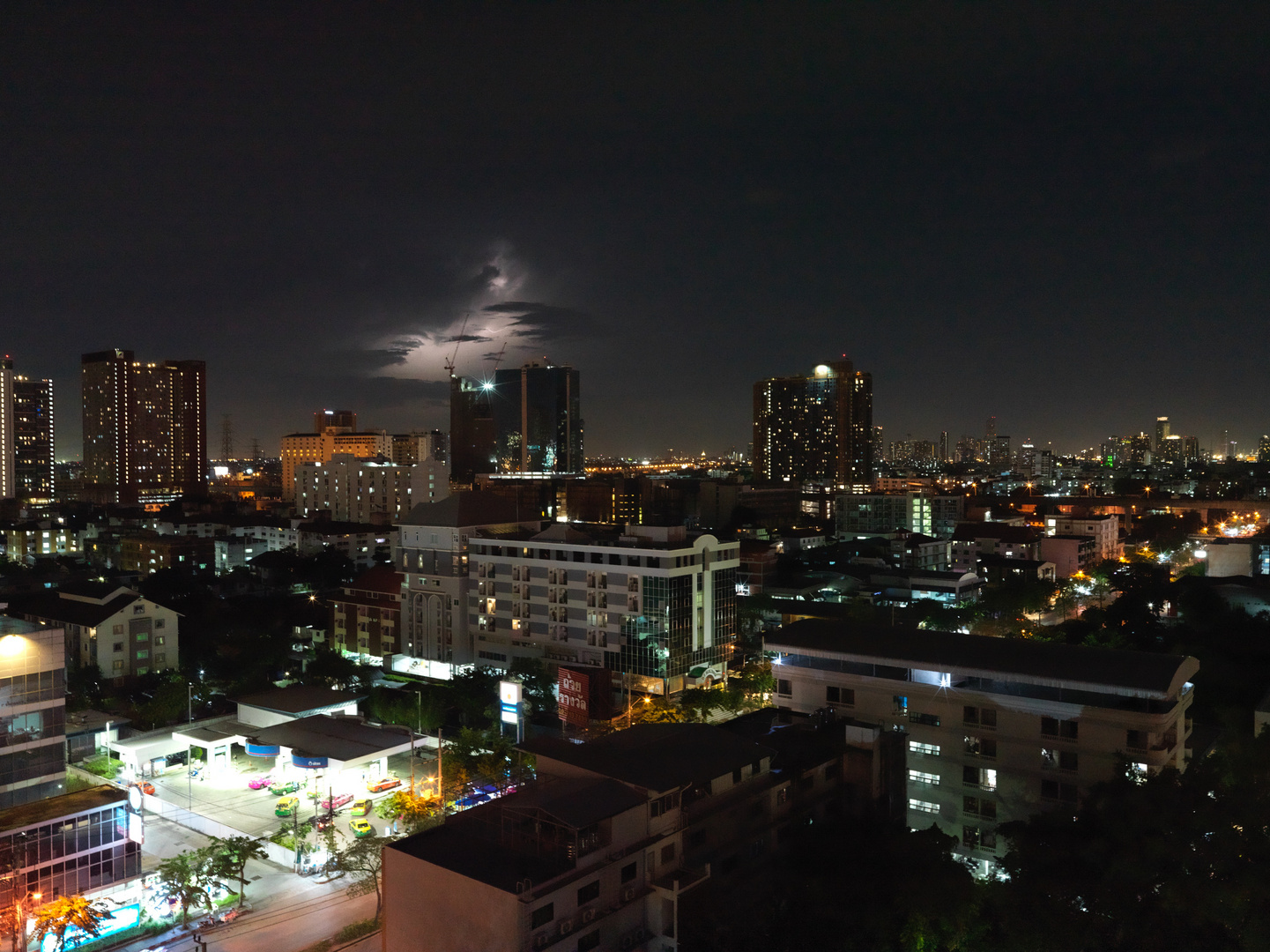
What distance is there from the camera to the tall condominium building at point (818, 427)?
115m

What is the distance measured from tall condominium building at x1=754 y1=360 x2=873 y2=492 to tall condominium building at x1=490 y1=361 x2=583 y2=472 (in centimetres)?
2830

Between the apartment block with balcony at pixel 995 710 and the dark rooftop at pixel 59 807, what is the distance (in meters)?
12.7

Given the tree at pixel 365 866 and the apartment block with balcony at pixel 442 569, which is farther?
the apartment block with balcony at pixel 442 569

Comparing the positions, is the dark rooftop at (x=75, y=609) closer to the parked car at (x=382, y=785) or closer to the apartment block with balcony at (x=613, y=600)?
the apartment block with balcony at (x=613, y=600)

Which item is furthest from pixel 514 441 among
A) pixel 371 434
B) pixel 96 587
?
pixel 96 587

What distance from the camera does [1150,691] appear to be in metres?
14.4

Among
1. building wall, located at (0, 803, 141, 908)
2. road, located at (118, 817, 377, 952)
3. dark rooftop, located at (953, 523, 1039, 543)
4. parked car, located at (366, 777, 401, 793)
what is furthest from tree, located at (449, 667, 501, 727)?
dark rooftop, located at (953, 523, 1039, 543)

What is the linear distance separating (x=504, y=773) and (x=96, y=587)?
814 inches

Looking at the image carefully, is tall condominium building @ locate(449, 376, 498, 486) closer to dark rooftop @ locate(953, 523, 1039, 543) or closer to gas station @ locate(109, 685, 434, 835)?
dark rooftop @ locate(953, 523, 1039, 543)

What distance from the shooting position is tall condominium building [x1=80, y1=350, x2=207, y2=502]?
313ft

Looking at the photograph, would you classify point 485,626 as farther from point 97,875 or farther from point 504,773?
point 97,875

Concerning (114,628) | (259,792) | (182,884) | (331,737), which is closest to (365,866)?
(182,884)

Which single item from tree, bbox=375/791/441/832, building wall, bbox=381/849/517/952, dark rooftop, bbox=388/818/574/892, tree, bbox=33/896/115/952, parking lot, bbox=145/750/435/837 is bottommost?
parking lot, bbox=145/750/435/837

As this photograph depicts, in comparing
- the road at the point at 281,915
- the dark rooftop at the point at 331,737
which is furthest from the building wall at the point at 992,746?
the dark rooftop at the point at 331,737
